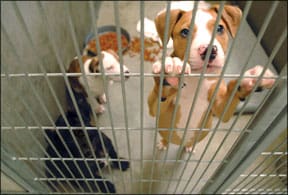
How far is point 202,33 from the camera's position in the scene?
2.04 ft

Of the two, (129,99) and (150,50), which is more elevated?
(150,50)

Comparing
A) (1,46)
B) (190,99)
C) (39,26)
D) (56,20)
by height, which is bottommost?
(190,99)

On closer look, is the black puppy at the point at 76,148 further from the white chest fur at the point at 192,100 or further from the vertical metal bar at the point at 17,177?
the white chest fur at the point at 192,100

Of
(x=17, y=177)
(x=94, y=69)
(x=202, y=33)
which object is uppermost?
(x=94, y=69)

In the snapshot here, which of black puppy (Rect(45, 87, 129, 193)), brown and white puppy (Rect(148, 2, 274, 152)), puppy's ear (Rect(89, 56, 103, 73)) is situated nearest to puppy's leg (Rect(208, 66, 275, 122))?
brown and white puppy (Rect(148, 2, 274, 152))

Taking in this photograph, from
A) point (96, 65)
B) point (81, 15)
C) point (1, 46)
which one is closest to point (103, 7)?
point (81, 15)

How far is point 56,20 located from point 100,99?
1.45 feet

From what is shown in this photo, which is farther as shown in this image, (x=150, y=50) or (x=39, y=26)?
(x=150, y=50)

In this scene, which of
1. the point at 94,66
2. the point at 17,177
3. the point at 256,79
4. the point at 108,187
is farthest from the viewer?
the point at 94,66

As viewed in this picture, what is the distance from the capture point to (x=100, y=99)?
1.38 meters

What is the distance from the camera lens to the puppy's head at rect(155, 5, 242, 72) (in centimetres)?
60

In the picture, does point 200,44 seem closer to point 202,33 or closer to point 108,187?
point 202,33

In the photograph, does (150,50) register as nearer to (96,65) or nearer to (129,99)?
(129,99)

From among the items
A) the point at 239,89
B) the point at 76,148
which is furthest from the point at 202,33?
the point at 76,148
